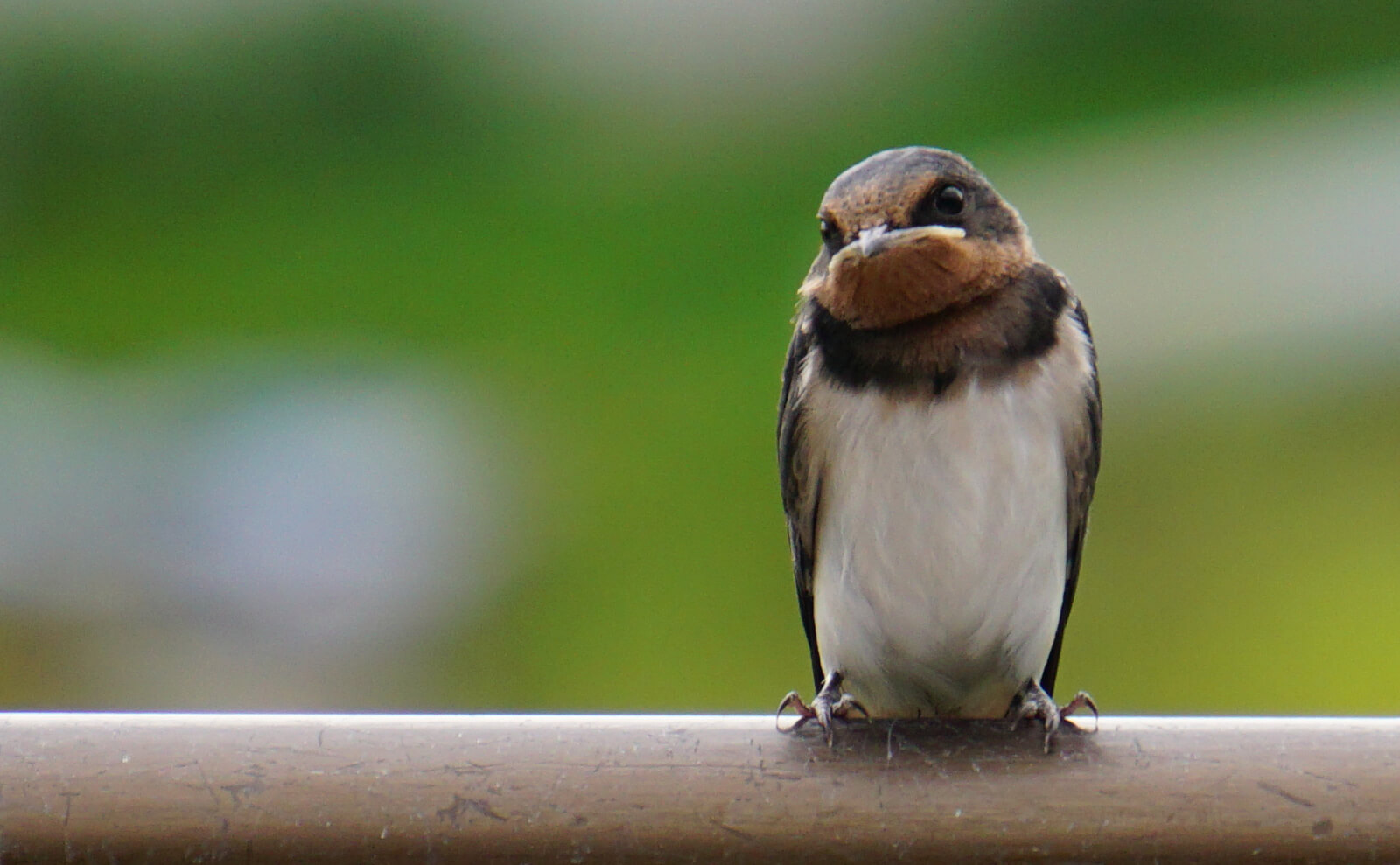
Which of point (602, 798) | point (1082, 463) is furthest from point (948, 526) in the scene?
point (602, 798)

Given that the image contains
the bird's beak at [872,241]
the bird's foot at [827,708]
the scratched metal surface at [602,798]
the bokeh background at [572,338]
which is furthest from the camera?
the bokeh background at [572,338]

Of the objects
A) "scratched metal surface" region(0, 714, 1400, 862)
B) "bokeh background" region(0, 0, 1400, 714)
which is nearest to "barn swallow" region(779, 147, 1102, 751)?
"scratched metal surface" region(0, 714, 1400, 862)

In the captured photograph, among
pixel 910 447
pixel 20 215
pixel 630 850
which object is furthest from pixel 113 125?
pixel 630 850

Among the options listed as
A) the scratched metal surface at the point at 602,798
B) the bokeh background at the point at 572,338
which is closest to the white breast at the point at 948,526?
the scratched metal surface at the point at 602,798

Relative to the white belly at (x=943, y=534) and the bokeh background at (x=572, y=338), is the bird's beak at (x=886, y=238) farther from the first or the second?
the bokeh background at (x=572, y=338)

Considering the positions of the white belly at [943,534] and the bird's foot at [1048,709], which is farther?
the white belly at [943,534]

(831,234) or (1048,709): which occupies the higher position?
(831,234)

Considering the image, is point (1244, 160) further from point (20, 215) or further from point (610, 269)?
point (20, 215)

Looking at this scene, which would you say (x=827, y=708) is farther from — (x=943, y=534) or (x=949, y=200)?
(x=949, y=200)
